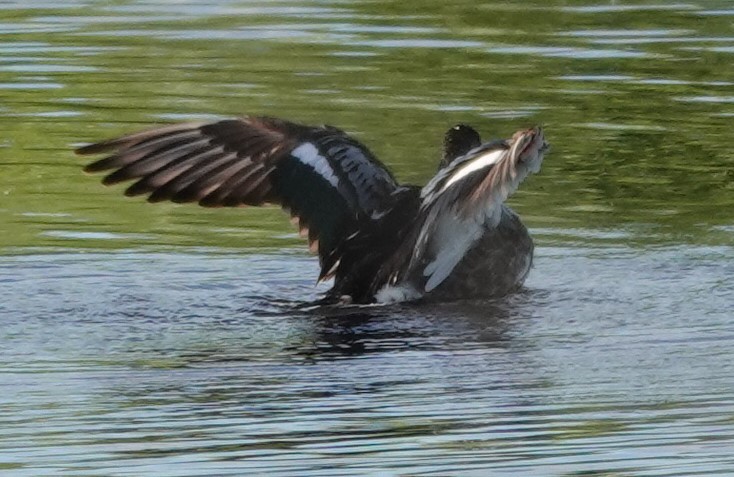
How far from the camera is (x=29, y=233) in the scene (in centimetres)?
1098

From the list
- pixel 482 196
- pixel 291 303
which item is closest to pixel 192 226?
pixel 291 303

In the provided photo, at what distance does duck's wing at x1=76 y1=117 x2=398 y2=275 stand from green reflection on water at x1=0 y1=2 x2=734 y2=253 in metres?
1.03

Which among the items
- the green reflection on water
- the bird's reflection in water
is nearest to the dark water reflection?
the bird's reflection in water

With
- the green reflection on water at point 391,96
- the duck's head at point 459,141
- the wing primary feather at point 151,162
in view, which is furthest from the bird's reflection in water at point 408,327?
the green reflection on water at point 391,96

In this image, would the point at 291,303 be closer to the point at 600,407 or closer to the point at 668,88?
the point at 600,407

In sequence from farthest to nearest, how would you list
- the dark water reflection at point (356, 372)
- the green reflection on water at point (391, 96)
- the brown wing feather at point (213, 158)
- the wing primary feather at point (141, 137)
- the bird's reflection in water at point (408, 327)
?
1. the green reflection on water at point (391, 96)
2. the brown wing feather at point (213, 158)
3. the wing primary feather at point (141, 137)
4. the bird's reflection in water at point (408, 327)
5. the dark water reflection at point (356, 372)

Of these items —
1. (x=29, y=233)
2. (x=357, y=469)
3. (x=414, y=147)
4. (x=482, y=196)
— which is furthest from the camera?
(x=414, y=147)

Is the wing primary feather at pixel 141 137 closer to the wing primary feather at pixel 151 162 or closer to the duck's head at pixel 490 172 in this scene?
the wing primary feather at pixel 151 162

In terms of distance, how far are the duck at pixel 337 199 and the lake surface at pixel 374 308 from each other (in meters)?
0.22

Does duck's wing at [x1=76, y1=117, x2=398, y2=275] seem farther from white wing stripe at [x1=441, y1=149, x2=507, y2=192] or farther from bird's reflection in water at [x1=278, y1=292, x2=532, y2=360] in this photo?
white wing stripe at [x1=441, y1=149, x2=507, y2=192]

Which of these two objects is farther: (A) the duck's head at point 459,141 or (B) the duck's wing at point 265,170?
(A) the duck's head at point 459,141

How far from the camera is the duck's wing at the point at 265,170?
962 centimetres

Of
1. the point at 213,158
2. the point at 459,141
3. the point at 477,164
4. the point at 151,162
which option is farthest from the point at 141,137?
the point at 477,164

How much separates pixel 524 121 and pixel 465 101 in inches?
34.7
